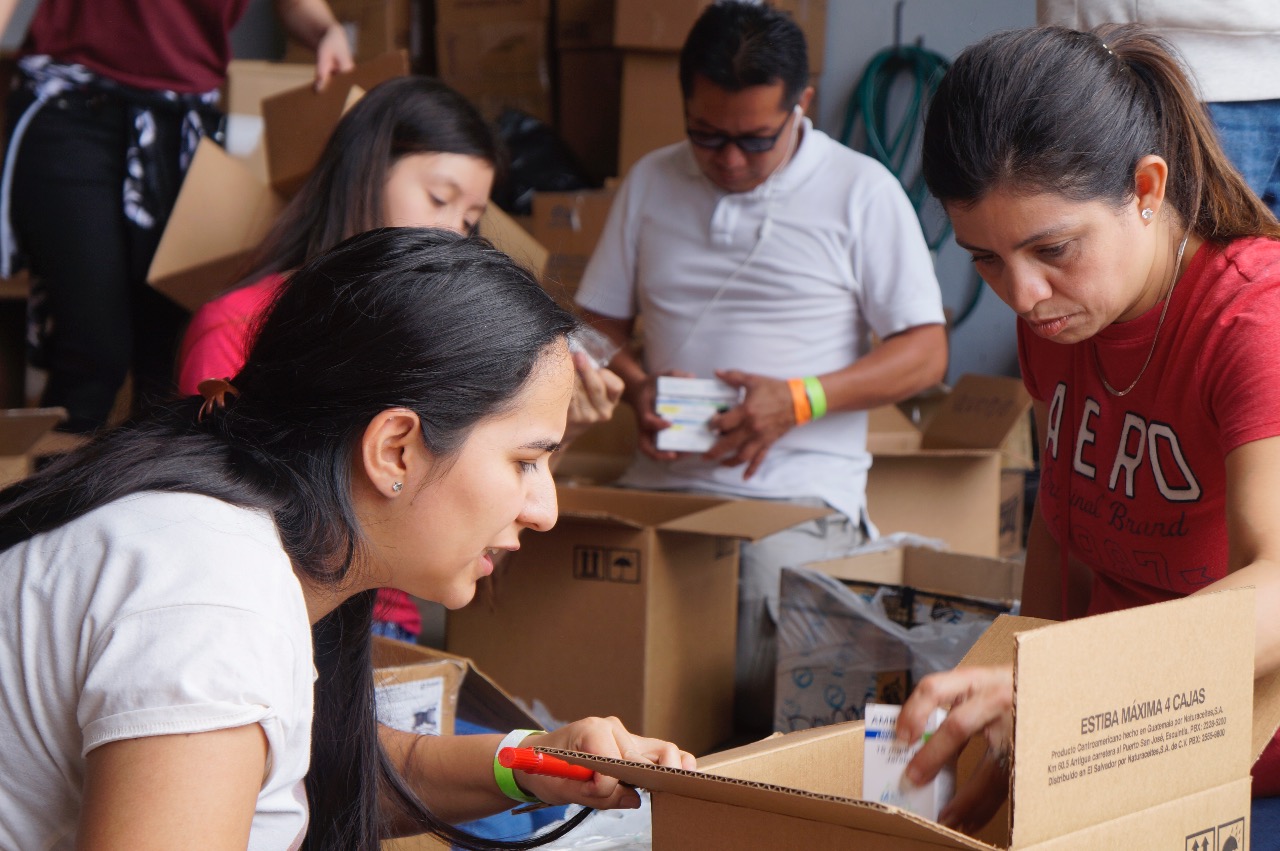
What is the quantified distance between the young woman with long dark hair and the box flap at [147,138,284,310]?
1119 millimetres

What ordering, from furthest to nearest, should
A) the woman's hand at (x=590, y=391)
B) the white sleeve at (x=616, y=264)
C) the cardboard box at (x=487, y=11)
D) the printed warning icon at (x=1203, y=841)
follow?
the cardboard box at (x=487, y=11), the white sleeve at (x=616, y=264), the woman's hand at (x=590, y=391), the printed warning icon at (x=1203, y=841)

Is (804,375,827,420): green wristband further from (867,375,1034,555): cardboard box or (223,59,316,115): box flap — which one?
(223,59,316,115): box flap

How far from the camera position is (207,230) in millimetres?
2176

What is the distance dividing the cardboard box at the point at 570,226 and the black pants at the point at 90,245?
1107 mm

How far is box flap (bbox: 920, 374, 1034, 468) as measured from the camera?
2.83 metres

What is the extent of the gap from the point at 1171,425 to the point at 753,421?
1093 millimetres

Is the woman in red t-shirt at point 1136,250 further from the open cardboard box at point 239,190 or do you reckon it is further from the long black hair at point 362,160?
the open cardboard box at point 239,190

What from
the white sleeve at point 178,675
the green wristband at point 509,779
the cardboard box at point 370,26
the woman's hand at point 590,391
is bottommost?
the green wristband at point 509,779

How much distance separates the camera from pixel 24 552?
904 millimetres

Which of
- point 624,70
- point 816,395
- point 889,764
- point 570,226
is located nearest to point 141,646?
point 889,764

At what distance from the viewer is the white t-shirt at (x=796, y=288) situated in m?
2.36

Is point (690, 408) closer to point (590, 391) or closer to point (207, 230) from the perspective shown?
point (590, 391)

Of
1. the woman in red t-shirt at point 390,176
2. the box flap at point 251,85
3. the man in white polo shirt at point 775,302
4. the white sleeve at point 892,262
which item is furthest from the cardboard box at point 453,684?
the box flap at point 251,85

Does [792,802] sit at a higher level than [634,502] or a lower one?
higher
